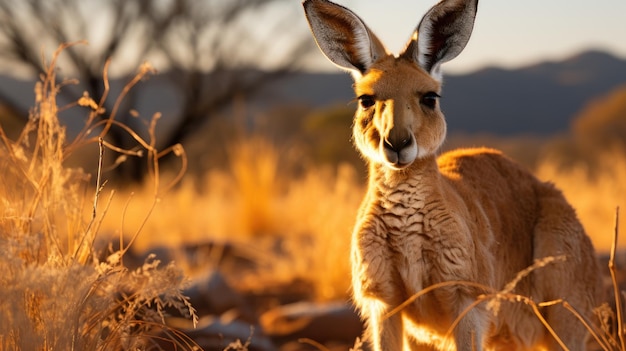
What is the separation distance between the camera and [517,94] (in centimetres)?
6062

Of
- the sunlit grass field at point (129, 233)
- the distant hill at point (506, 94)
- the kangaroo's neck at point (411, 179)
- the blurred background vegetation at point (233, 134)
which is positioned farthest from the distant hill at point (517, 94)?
the kangaroo's neck at point (411, 179)

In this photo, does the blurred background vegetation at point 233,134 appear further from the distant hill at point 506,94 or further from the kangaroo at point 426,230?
the distant hill at point 506,94

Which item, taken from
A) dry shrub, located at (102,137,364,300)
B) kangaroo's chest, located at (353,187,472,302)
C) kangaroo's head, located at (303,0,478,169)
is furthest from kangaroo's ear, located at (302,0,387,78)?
dry shrub, located at (102,137,364,300)

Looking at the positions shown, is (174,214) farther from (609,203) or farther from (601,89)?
(601,89)

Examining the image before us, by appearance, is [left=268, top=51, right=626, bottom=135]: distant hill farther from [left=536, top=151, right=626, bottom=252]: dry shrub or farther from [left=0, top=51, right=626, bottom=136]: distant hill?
[left=536, top=151, right=626, bottom=252]: dry shrub

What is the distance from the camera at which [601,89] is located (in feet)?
199

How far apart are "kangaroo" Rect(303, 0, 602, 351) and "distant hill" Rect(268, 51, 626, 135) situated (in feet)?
165

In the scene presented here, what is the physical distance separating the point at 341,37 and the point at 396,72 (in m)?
0.33

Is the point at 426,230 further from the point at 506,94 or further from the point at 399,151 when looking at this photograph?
the point at 506,94

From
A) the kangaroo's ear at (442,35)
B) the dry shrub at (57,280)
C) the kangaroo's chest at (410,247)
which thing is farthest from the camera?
the kangaroo's ear at (442,35)

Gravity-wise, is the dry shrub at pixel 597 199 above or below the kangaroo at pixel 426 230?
below

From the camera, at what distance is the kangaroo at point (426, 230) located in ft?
11.5

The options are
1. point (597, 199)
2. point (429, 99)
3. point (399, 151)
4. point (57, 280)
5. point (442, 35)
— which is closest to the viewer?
point (57, 280)

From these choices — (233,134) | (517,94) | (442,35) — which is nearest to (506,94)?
(517,94)
